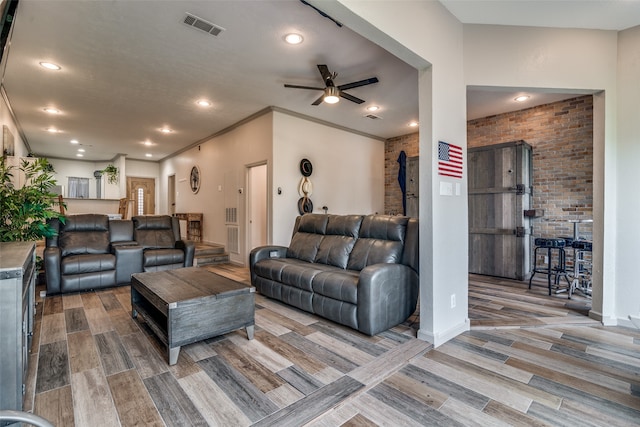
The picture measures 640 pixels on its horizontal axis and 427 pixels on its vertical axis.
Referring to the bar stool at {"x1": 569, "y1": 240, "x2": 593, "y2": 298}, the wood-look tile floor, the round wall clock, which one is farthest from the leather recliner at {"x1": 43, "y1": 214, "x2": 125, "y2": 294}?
the bar stool at {"x1": 569, "y1": 240, "x2": 593, "y2": 298}

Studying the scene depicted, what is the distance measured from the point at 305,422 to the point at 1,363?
4.78ft

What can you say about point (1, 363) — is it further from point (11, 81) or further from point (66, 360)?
point (11, 81)

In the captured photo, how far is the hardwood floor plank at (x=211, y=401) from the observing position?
162cm

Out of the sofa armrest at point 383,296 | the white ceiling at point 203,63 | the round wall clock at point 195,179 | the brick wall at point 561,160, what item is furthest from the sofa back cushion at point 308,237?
the round wall clock at point 195,179

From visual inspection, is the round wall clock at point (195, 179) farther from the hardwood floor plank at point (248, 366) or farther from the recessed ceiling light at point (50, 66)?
the hardwood floor plank at point (248, 366)

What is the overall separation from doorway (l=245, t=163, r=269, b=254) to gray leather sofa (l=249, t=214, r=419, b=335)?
2.14 meters

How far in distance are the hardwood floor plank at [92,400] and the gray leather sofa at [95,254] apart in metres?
2.49

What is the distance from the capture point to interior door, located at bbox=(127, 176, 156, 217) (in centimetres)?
1056

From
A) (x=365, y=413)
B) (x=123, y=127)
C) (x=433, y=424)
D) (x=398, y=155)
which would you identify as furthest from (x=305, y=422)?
(x=123, y=127)

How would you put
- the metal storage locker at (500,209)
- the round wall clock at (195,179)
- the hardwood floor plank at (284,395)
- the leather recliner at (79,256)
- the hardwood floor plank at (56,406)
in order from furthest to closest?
the round wall clock at (195,179), the metal storage locker at (500,209), the leather recliner at (79,256), the hardwood floor plank at (284,395), the hardwood floor plank at (56,406)

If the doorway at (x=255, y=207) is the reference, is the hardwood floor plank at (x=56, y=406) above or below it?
below

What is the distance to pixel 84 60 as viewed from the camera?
3.67 metres

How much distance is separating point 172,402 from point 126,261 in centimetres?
328

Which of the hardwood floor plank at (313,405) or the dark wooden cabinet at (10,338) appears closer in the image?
the dark wooden cabinet at (10,338)
